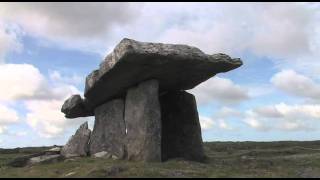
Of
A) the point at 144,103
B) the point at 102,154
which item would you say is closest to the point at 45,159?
the point at 102,154

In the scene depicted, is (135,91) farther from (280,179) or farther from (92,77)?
(280,179)

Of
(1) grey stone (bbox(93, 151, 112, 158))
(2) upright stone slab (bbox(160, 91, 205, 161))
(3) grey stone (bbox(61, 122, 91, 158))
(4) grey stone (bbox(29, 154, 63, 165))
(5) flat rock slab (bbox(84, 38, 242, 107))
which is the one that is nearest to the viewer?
(5) flat rock slab (bbox(84, 38, 242, 107))

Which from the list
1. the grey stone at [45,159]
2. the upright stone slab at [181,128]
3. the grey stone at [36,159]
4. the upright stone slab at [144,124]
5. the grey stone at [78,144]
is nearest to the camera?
the upright stone slab at [144,124]

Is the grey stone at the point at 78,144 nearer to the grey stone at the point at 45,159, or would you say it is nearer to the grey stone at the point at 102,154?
the grey stone at the point at 45,159

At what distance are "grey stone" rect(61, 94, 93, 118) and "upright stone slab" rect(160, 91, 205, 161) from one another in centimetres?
457

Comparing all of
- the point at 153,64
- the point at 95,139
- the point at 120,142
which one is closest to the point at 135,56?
the point at 153,64

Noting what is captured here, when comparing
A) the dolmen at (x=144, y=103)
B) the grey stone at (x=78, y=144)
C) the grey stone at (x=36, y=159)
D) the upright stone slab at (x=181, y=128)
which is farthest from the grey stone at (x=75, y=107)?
the upright stone slab at (x=181, y=128)

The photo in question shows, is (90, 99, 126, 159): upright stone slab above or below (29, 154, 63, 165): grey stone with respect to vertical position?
above

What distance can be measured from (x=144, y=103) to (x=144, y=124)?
41.0 inches

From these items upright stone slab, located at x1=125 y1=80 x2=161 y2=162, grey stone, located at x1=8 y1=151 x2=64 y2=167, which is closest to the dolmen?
upright stone slab, located at x1=125 y1=80 x2=161 y2=162

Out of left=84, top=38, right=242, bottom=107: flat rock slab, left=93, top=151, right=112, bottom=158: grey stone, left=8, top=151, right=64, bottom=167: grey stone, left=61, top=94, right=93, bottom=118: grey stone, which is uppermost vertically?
left=84, top=38, right=242, bottom=107: flat rock slab

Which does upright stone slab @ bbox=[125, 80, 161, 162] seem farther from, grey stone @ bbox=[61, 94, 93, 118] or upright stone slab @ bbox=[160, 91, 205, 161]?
grey stone @ bbox=[61, 94, 93, 118]

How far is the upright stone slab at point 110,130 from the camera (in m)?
26.8

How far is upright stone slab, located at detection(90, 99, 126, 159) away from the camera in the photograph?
87.8 ft
